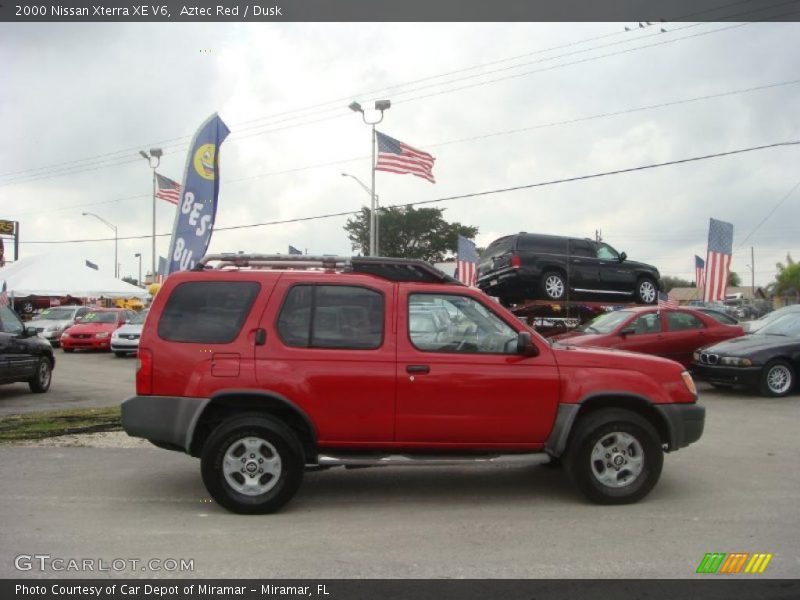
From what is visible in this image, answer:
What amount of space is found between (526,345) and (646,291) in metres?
11.3

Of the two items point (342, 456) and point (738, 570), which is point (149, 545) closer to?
point (342, 456)

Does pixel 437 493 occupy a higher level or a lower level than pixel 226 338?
lower

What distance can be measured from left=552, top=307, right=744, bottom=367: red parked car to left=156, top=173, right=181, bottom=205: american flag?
1514 cm

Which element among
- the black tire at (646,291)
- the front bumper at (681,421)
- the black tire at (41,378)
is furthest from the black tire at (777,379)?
the black tire at (41,378)

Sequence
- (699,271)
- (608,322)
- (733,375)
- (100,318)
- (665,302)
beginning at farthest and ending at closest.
Answer: (699,271) < (100,318) < (665,302) < (608,322) < (733,375)

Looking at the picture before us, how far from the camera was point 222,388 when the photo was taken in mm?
5105

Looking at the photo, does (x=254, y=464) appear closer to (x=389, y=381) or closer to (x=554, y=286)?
(x=389, y=381)

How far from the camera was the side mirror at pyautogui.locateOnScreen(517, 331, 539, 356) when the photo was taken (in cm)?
526

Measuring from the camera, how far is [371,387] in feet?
16.9

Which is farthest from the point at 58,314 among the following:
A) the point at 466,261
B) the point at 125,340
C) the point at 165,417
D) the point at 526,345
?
the point at 526,345

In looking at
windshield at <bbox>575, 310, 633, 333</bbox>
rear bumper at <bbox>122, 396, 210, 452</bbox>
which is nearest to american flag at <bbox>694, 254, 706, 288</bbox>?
windshield at <bbox>575, 310, 633, 333</bbox>

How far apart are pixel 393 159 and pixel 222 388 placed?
17712 mm

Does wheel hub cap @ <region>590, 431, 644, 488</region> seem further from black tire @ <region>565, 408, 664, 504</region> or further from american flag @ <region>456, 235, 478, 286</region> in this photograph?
american flag @ <region>456, 235, 478, 286</region>
